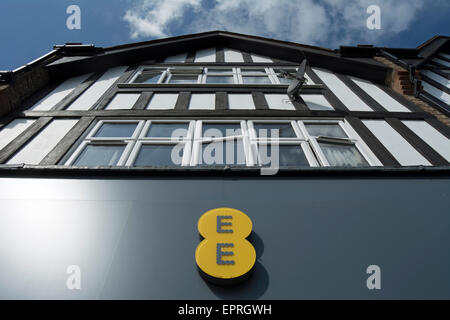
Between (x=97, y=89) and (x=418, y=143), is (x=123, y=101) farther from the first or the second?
(x=418, y=143)

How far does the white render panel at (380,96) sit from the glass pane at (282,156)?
329cm

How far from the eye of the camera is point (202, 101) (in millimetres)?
7195

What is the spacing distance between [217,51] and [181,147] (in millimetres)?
7019

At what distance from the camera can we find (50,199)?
12.7 feet

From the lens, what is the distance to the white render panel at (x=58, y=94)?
671 cm

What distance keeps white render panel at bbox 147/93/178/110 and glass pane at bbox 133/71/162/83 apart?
1.41 metres

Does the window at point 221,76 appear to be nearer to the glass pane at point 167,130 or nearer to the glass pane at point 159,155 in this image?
the glass pane at point 167,130

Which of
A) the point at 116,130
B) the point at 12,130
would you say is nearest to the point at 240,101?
the point at 116,130

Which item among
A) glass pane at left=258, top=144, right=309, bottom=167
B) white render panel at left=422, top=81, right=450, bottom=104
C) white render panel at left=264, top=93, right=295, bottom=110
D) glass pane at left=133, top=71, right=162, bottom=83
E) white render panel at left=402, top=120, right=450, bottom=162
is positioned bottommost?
glass pane at left=258, top=144, right=309, bottom=167

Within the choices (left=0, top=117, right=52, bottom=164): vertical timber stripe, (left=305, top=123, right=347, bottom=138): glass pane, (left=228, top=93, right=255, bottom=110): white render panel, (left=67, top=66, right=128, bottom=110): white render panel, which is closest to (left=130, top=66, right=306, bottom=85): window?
(left=67, top=66, right=128, bottom=110): white render panel

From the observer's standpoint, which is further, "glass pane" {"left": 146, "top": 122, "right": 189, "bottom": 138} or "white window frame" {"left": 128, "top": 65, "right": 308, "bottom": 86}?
"white window frame" {"left": 128, "top": 65, "right": 308, "bottom": 86}

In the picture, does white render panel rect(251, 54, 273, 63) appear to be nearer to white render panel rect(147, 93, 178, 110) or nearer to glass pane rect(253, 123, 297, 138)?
white render panel rect(147, 93, 178, 110)

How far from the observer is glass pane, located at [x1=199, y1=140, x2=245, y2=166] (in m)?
5.11
